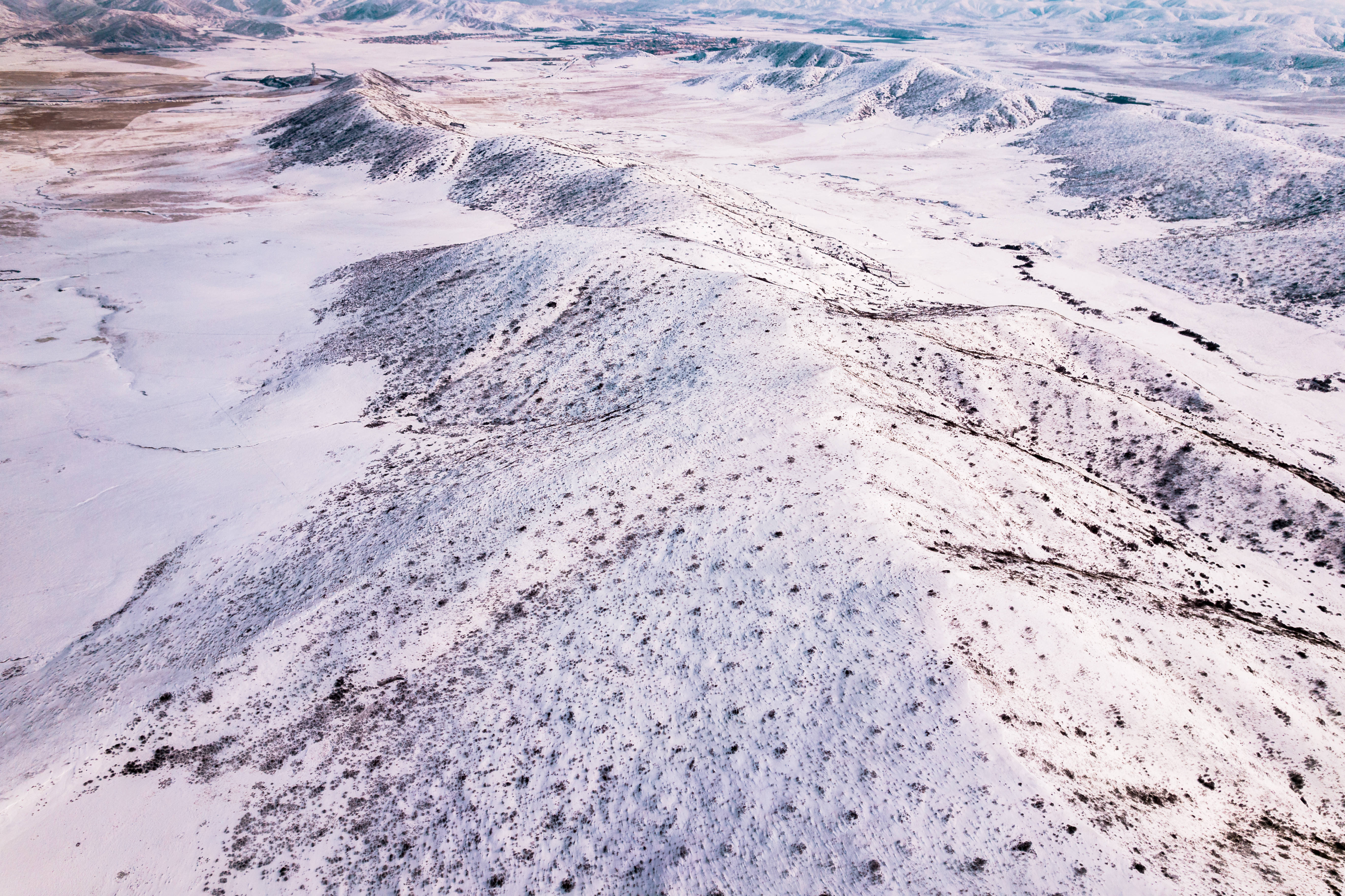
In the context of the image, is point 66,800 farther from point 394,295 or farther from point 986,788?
point 394,295

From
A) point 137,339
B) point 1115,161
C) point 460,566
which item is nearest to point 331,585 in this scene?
point 460,566

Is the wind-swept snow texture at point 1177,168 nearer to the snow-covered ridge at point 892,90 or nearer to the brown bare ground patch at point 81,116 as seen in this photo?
the snow-covered ridge at point 892,90

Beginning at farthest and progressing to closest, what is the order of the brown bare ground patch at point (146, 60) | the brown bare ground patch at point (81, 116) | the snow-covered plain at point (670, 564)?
1. the brown bare ground patch at point (146, 60)
2. the brown bare ground patch at point (81, 116)
3. the snow-covered plain at point (670, 564)

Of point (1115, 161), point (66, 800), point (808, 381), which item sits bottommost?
point (66, 800)

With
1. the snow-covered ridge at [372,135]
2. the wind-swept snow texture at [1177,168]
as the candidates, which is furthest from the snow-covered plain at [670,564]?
the snow-covered ridge at [372,135]

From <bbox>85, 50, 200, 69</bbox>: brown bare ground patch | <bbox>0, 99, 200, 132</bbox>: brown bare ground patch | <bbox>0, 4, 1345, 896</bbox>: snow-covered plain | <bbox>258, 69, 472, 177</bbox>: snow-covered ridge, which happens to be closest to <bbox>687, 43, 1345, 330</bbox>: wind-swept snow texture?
<bbox>0, 4, 1345, 896</bbox>: snow-covered plain

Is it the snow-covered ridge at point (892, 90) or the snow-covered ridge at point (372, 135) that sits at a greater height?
the snow-covered ridge at point (892, 90)

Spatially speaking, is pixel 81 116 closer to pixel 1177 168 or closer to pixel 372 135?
pixel 372 135

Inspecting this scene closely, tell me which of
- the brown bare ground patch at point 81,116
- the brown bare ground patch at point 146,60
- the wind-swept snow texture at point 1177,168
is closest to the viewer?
the wind-swept snow texture at point 1177,168

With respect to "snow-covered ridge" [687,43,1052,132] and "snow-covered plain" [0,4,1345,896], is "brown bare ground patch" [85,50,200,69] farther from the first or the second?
"snow-covered plain" [0,4,1345,896]
